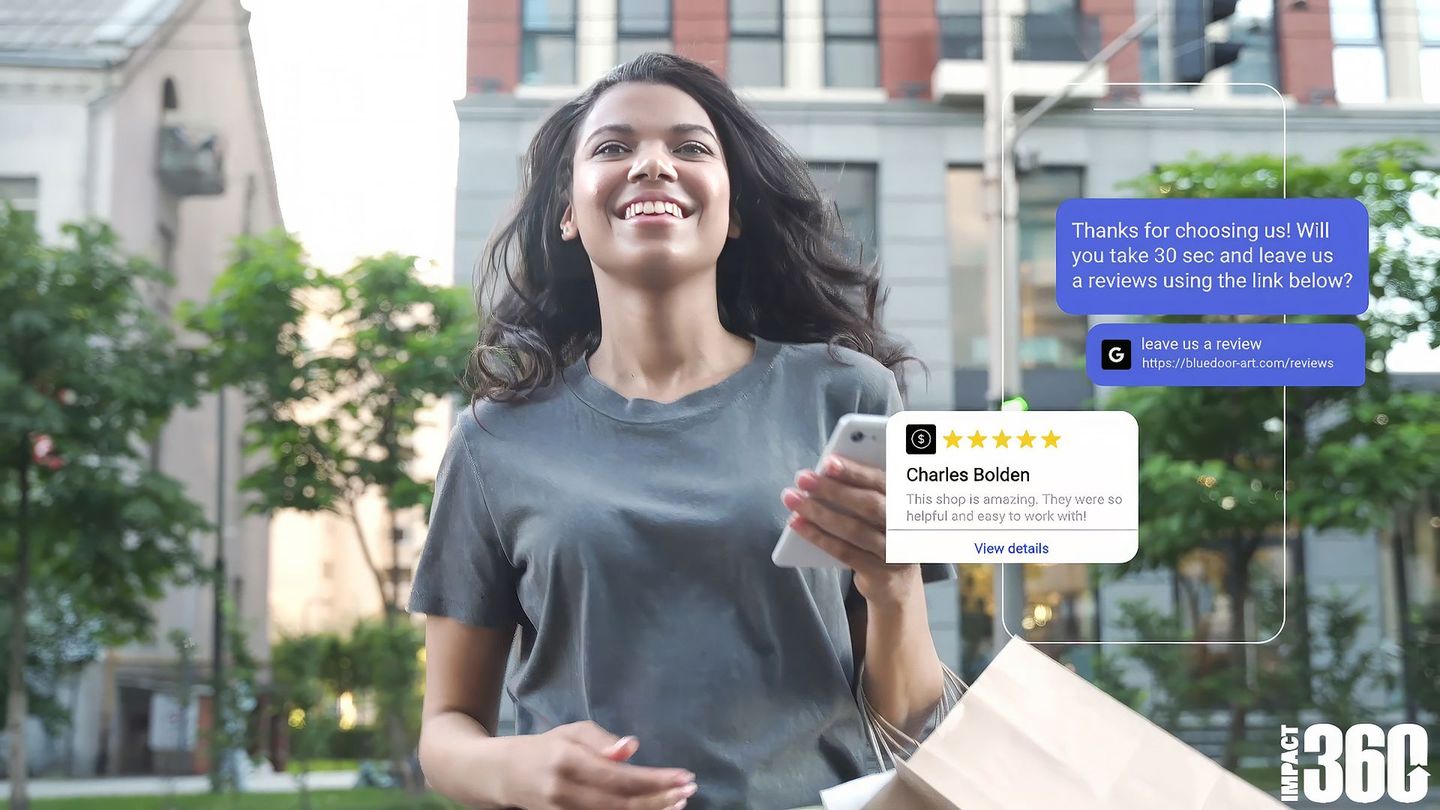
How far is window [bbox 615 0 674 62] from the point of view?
215cm

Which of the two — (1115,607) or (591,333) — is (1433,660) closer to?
(1115,607)

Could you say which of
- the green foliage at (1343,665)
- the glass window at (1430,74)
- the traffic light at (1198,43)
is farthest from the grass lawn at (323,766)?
the glass window at (1430,74)

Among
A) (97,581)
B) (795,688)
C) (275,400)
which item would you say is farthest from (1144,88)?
(97,581)

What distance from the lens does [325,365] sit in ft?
8.16

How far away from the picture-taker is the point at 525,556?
1572mm

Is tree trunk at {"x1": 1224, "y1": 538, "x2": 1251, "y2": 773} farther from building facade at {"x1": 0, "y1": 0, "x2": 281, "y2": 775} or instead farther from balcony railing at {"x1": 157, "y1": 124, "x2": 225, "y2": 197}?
balcony railing at {"x1": 157, "y1": 124, "x2": 225, "y2": 197}

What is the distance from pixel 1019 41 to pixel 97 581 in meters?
1.91

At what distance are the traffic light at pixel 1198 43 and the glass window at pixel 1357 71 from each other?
21 cm

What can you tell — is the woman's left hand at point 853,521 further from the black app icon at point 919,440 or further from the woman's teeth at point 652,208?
the woman's teeth at point 652,208

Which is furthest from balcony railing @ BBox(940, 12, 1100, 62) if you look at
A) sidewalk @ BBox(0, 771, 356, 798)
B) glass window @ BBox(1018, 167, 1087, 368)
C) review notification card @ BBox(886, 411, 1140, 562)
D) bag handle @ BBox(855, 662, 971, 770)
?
sidewalk @ BBox(0, 771, 356, 798)

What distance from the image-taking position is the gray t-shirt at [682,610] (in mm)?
1537

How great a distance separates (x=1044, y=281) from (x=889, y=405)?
41 centimetres

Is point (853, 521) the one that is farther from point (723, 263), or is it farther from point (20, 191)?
point (20, 191)

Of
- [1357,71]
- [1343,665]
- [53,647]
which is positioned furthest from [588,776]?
[1357,71]
